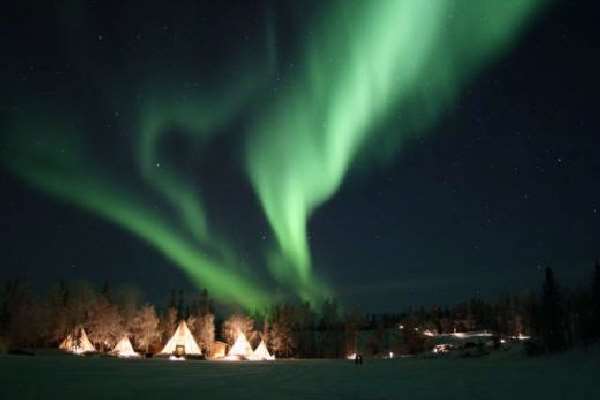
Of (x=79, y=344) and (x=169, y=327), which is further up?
(x=169, y=327)

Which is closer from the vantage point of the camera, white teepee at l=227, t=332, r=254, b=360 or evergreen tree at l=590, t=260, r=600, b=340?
evergreen tree at l=590, t=260, r=600, b=340

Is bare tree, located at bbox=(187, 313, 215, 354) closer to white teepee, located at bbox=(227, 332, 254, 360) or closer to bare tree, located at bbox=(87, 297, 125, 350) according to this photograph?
white teepee, located at bbox=(227, 332, 254, 360)

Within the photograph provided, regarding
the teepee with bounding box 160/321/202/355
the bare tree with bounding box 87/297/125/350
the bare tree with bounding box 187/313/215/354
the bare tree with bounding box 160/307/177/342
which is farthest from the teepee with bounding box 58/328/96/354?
the bare tree with bounding box 160/307/177/342

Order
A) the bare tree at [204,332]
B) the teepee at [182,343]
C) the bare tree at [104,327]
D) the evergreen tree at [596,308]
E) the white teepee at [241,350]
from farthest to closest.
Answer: the bare tree at [204,332]
the bare tree at [104,327]
the white teepee at [241,350]
the teepee at [182,343]
the evergreen tree at [596,308]

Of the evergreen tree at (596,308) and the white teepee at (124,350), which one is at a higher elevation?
the evergreen tree at (596,308)

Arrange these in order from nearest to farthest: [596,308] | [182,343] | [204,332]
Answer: [596,308]
[182,343]
[204,332]


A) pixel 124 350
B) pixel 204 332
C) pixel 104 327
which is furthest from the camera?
pixel 204 332

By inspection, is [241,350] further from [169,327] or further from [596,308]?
[596,308]

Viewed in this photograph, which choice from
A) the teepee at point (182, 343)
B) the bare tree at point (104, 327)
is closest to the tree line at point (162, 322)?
the bare tree at point (104, 327)

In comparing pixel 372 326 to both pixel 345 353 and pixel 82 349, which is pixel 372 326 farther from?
pixel 82 349

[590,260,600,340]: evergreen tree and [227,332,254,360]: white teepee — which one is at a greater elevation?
[590,260,600,340]: evergreen tree

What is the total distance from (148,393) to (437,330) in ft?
491

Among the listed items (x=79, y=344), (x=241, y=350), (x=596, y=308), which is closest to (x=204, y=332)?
(x=241, y=350)

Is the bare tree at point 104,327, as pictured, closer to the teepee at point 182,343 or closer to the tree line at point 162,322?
the tree line at point 162,322
